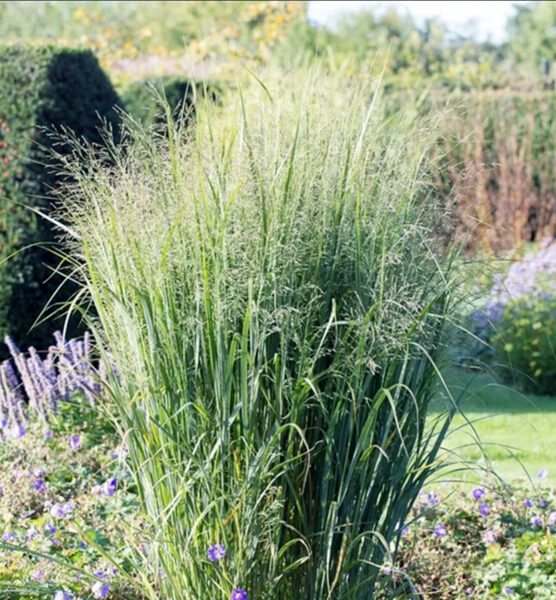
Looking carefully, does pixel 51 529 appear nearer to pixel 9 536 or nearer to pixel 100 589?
pixel 9 536

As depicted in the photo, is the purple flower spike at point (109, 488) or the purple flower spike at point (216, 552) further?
the purple flower spike at point (109, 488)

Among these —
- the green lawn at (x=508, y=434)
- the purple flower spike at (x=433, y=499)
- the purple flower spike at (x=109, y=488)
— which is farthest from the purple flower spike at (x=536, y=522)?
the purple flower spike at (x=109, y=488)

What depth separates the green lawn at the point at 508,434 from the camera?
4738mm

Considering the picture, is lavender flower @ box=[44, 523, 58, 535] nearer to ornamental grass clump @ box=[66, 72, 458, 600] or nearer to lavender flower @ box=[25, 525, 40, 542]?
lavender flower @ box=[25, 525, 40, 542]

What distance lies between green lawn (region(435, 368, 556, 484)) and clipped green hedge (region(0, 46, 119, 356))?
2.64 m

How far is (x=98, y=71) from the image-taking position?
6258 millimetres

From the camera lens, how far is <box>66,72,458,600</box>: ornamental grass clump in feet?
7.02

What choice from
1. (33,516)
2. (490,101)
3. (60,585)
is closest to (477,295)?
(60,585)

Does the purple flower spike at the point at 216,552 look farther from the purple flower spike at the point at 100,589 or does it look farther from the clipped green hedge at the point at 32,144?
the clipped green hedge at the point at 32,144

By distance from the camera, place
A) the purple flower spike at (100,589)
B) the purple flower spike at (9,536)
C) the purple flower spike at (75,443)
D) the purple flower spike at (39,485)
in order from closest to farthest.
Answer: the purple flower spike at (100,589) < the purple flower spike at (9,536) < the purple flower spike at (39,485) < the purple flower spike at (75,443)

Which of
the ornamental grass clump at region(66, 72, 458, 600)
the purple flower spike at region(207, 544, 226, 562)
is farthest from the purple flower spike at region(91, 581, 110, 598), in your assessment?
the purple flower spike at region(207, 544, 226, 562)

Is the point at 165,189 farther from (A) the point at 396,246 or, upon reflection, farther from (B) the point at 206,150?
(A) the point at 396,246

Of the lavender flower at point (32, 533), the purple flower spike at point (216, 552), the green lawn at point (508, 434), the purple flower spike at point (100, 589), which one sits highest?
the purple flower spike at point (216, 552)

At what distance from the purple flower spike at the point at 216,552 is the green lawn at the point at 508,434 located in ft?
7.14
